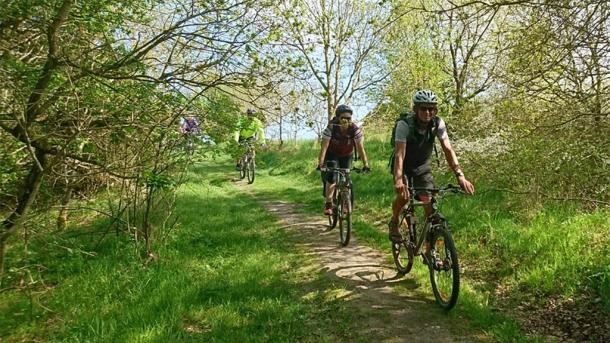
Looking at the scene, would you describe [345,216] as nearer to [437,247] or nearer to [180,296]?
[437,247]

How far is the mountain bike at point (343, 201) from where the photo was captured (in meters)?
7.55

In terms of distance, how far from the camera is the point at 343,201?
7.69m

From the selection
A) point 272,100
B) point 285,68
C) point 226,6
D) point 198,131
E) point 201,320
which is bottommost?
point 201,320

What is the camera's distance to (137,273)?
19.7ft

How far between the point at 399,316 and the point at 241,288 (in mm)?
1939

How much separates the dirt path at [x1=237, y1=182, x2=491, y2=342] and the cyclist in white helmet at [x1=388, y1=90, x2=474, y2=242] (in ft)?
3.33

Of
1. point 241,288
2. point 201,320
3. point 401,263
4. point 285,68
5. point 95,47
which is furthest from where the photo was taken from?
point 401,263

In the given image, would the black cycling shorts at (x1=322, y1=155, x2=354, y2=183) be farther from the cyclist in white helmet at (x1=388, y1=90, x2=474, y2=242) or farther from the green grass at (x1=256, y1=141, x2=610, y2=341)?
the cyclist in white helmet at (x1=388, y1=90, x2=474, y2=242)

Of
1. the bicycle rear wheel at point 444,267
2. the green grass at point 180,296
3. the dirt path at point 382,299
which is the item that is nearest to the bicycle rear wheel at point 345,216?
the dirt path at point 382,299

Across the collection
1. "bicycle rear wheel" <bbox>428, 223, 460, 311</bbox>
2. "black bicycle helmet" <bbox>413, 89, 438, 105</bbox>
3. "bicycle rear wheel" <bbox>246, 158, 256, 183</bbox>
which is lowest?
"bicycle rear wheel" <bbox>428, 223, 460, 311</bbox>

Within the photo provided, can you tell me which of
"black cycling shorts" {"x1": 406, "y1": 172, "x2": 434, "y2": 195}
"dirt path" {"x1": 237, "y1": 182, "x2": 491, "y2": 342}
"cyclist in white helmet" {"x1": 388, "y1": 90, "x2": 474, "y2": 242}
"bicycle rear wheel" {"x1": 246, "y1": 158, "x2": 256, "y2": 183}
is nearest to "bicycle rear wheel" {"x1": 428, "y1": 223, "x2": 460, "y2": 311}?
"dirt path" {"x1": 237, "y1": 182, "x2": 491, "y2": 342}

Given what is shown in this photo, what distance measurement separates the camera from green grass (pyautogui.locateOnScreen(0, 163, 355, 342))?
4469mm

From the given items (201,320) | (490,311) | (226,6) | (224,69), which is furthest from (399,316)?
(226,6)

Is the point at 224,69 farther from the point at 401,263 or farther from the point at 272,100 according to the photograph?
the point at 401,263
